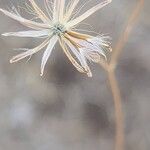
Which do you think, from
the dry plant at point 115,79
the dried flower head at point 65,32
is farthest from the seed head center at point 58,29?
the dry plant at point 115,79

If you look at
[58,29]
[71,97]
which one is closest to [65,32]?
[58,29]

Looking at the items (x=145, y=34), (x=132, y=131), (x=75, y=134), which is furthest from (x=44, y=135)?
(x=145, y=34)

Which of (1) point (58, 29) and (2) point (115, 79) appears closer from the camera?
(1) point (58, 29)

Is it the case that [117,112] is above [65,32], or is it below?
below

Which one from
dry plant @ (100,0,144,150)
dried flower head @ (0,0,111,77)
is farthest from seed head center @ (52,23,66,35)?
dry plant @ (100,0,144,150)

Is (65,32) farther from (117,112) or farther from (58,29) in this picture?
(117,112)

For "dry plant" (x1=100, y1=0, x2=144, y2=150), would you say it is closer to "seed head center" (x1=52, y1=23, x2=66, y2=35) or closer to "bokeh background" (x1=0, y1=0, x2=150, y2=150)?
"bokeh background" (x1=0, y1=0, x2=150, y2=150)

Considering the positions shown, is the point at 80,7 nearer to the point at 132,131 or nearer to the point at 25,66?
the point at 25,66
